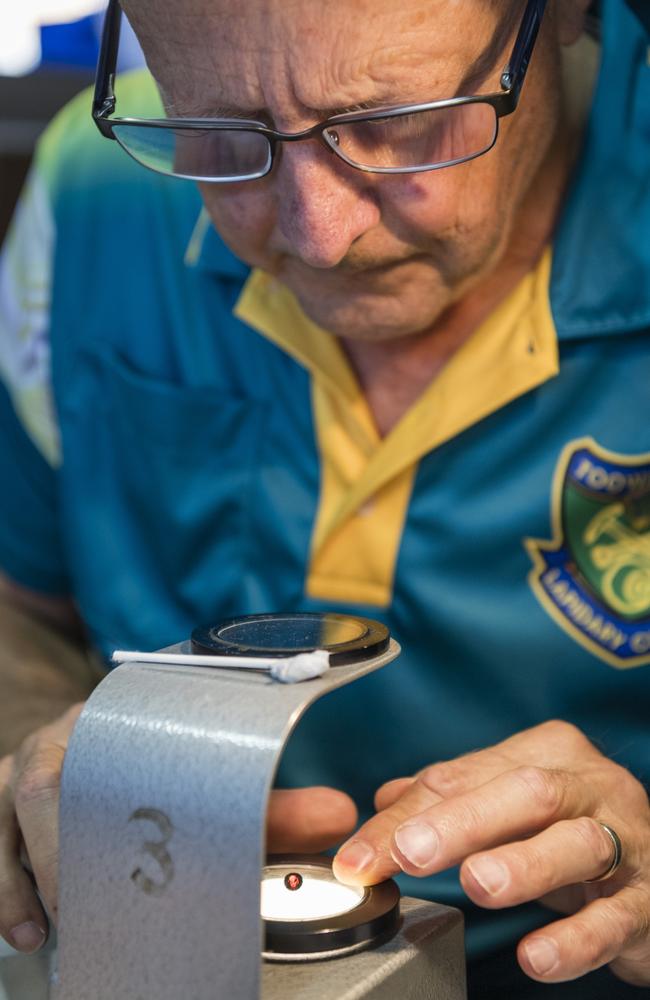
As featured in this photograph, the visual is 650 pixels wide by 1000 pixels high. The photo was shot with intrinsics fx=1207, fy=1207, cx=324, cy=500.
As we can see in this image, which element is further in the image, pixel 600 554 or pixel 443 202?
pixel 600 554

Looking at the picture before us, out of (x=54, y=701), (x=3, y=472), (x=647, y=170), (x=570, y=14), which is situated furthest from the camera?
(x=3, y=472)

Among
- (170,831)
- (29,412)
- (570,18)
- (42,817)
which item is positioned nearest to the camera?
(170,831)

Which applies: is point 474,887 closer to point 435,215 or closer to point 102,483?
point 435,215

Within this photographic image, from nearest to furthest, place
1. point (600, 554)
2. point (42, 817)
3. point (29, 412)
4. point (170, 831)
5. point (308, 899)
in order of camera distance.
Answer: point (170, 831) < point (308, 899) < point (42, 817) < point (600, 554) < point (29, 412)

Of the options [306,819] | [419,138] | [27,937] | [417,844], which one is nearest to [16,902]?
[27,937]

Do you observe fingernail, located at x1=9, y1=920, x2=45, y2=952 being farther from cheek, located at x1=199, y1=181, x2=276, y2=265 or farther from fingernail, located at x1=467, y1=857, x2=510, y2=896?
cheek, located at x1=199, y1=181, x2=276, y2=265

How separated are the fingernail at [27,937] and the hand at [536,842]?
0.24m

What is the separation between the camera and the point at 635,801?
90 centimetres

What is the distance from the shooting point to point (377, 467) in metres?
1.21

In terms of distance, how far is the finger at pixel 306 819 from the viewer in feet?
2.97

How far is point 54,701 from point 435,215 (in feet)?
2.45

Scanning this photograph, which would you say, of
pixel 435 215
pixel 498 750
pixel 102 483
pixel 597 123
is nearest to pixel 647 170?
pixel 597 123

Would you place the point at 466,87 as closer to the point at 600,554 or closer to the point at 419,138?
the point at 419,138

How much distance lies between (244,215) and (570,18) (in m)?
0.32
